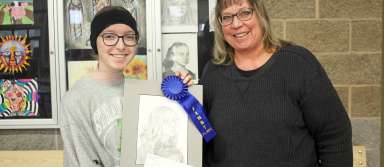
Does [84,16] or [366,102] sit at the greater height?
[84,16]

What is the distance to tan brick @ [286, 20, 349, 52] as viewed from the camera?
76.5 inches

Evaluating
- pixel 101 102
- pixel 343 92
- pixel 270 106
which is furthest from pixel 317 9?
pixel 101 102

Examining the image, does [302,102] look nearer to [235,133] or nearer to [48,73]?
[235,133]

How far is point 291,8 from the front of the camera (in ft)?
6.36

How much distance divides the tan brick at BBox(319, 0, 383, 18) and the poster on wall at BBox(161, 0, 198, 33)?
2.11 ft

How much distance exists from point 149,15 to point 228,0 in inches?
29.9

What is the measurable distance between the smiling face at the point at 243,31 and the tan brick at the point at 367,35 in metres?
0.92

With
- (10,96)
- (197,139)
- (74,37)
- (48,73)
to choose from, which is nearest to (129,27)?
(197,139)

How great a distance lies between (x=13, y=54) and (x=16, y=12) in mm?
216

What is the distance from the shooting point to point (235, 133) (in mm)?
1212

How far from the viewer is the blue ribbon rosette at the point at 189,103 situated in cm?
123

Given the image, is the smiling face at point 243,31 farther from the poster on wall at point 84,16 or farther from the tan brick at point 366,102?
the tan brick at point 366,102

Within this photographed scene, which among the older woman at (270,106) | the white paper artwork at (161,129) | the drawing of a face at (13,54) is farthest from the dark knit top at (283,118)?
the drawing of a face at (13,54)

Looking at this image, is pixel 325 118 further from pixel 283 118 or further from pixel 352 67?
pixel 352 67
